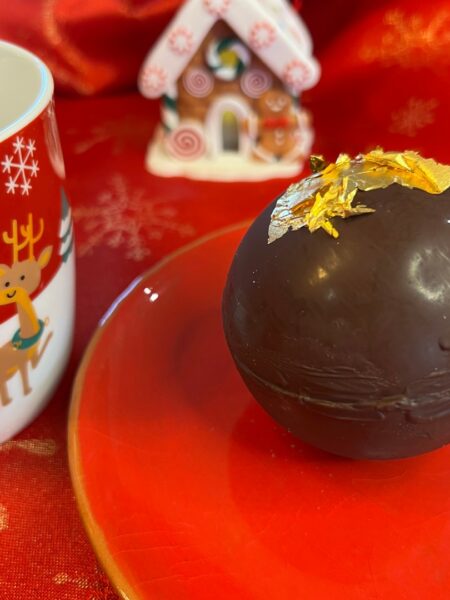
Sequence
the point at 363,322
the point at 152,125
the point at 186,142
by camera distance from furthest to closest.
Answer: the point at 152,125, the point at 186,142, the point at 363,322

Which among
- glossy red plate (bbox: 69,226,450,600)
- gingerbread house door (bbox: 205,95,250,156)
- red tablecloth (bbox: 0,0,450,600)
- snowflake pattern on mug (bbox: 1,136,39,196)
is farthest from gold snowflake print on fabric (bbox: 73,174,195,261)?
snowflake pattern on mug (bbox: 1,136,39,196)

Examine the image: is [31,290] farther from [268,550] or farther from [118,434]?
[268,550]

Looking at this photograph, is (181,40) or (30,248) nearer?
(30,248)

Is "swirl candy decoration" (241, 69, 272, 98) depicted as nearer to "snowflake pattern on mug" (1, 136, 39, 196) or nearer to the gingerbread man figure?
the gingerbread man figure

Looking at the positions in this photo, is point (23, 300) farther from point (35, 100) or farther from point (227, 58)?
point (227, 58)

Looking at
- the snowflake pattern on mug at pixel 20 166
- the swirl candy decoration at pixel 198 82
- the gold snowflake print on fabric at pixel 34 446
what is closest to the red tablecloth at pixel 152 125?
the gold snowflake print on fabric at pixel 34 446

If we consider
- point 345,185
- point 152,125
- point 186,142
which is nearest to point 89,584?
point 345,185
